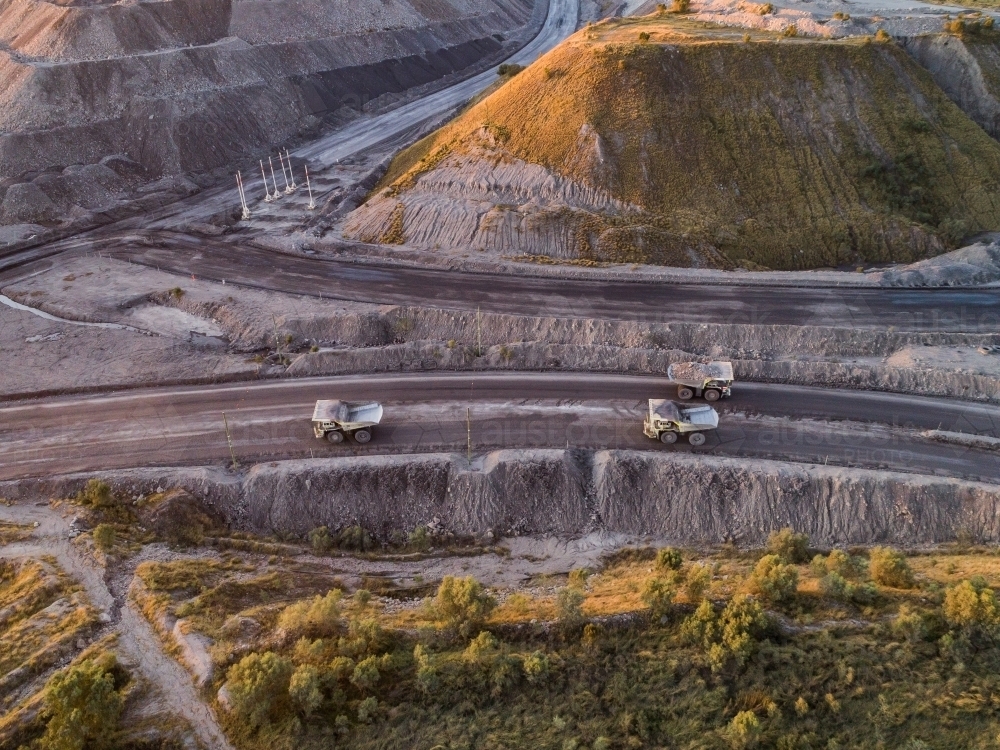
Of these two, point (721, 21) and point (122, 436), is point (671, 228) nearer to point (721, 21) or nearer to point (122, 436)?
point (721, 21)

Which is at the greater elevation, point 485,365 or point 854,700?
point 485,365

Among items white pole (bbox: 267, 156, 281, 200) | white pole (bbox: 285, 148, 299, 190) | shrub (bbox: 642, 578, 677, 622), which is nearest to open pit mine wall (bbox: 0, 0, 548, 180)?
white pole (bbox: 267, 156, 281, 200)

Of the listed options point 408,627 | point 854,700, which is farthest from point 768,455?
point 408,627

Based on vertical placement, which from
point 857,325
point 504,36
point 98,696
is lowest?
point 98,696

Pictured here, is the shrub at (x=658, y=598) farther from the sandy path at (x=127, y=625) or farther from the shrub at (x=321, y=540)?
the shrub at (x=321, y=540)

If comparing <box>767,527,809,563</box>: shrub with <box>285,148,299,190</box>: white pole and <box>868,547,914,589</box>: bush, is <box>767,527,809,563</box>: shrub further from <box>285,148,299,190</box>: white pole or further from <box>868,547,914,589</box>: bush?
<box>285,148,299,190</box>: white pole

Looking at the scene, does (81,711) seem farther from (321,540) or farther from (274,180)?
(274,180)

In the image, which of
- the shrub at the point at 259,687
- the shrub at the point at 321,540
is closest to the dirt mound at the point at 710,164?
the shrub at the point at 321,540
